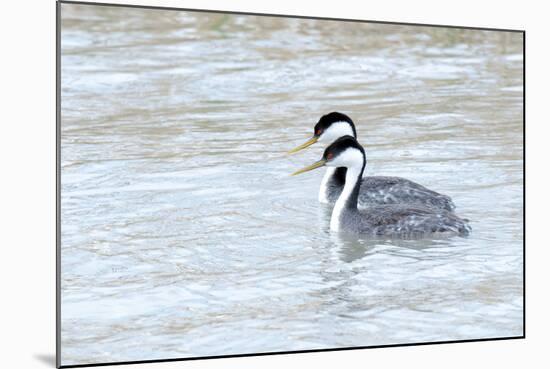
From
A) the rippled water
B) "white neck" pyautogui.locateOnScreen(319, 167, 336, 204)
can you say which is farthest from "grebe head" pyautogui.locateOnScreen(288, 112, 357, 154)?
"white neck" pyautogui.locateOnScreen(319, 167, 336, 204)

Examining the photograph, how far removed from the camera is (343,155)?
9.05m

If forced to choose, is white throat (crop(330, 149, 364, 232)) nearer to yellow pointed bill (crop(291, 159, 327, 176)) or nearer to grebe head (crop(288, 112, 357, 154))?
yellow pointed bill (crop(291, 159, 327, 176))

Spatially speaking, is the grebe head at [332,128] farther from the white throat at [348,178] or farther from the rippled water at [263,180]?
the white throat at [348,178]

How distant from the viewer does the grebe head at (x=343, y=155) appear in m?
9.03

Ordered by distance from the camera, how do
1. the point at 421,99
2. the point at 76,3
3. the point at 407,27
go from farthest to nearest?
the point at 421,99
the point at 407,27
the point at 76,3

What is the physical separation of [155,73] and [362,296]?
2.48 m

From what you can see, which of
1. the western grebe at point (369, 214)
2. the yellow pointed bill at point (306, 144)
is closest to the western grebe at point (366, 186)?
the yellow pointed bill at point (306, 144)

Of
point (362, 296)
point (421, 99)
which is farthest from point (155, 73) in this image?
point (362, 296)

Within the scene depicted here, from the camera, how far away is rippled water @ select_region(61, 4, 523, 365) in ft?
25.6

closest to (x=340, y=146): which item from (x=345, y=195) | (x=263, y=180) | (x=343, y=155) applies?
(x=343, y=155)

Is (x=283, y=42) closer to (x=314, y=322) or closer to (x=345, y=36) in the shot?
(x=345, y=36)

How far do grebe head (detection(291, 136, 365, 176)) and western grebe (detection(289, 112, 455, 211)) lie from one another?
301mm

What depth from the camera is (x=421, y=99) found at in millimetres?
9547

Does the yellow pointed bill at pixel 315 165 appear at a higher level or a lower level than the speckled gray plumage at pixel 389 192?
higher
